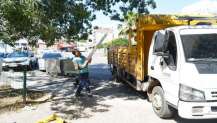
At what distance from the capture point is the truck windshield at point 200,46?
387 inches

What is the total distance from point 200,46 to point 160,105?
1839 millimetres

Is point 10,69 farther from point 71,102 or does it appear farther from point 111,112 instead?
point 111,112

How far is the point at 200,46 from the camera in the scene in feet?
33.3

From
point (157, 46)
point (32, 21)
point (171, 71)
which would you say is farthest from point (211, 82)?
point (32, 21)

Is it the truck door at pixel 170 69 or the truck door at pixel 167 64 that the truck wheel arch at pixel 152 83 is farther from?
the truck door at pixel 170 69

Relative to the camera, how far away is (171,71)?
32.9ft

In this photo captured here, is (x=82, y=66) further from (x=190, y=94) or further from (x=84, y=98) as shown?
(x=190, y=94)

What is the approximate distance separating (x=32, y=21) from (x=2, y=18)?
146 centimetres

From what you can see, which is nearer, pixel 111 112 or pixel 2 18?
pixel 111 112

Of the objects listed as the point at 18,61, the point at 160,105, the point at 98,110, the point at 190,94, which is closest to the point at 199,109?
the point at 190,94

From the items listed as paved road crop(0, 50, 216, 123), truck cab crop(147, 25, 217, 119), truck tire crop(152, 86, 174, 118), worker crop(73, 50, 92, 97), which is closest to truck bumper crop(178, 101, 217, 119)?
truck cab crop(147, 25, 217, 119)

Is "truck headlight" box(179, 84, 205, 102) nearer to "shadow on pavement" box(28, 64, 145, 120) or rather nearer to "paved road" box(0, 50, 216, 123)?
"paved road" box(0, 50, 216, 123)

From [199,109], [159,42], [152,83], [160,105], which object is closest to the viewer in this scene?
[199,109]

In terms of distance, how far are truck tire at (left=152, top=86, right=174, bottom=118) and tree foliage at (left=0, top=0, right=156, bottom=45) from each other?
11.7ft
